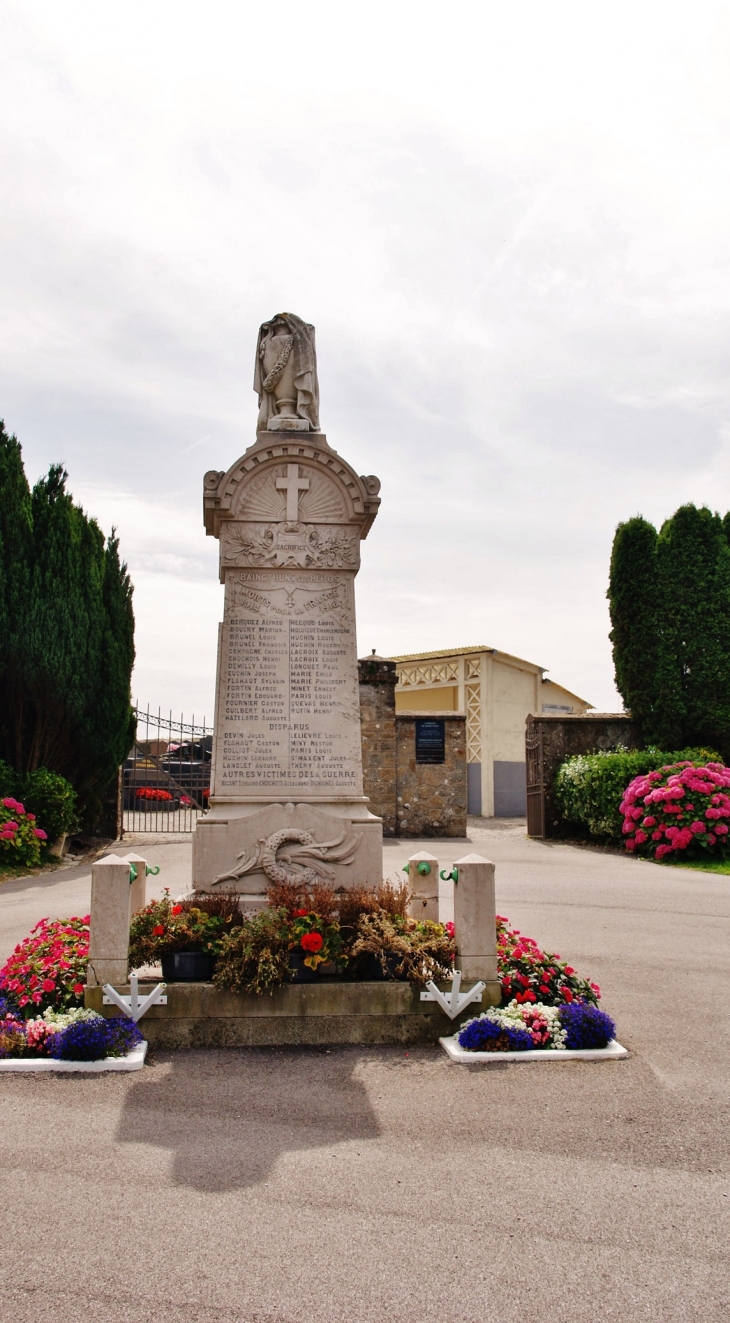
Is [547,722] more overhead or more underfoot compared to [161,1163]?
more overhead

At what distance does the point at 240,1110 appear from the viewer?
3.76 meters

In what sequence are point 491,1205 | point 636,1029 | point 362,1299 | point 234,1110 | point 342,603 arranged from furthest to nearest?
point 342,603 < point 636,1029 < point 234,1110 < point 491,1205 < point 362,1299

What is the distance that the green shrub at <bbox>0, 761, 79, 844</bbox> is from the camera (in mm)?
13585

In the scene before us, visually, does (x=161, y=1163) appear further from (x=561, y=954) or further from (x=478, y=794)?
(x=478, y=794)

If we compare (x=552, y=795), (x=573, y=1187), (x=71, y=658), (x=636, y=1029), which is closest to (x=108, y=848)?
(x=71, y=658)

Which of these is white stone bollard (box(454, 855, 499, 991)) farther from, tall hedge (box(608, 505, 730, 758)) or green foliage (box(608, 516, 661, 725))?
green foliage (box(608, 516, 661, 725))

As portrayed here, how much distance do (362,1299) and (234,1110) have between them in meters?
1.45

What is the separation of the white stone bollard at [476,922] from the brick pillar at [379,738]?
12.9 m

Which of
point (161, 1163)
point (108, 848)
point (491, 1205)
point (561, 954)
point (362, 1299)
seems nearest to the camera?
point (362, 1299)

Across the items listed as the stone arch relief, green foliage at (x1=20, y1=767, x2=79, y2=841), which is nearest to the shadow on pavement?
the stone arch relief

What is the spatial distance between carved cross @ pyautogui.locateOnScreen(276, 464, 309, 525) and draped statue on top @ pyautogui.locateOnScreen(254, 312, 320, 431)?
412 mm

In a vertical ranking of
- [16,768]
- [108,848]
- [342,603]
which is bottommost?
[108,848]

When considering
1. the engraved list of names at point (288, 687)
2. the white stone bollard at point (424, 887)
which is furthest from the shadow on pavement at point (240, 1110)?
the engraved list of names at point (288, 687)

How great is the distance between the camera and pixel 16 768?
14.3 m
